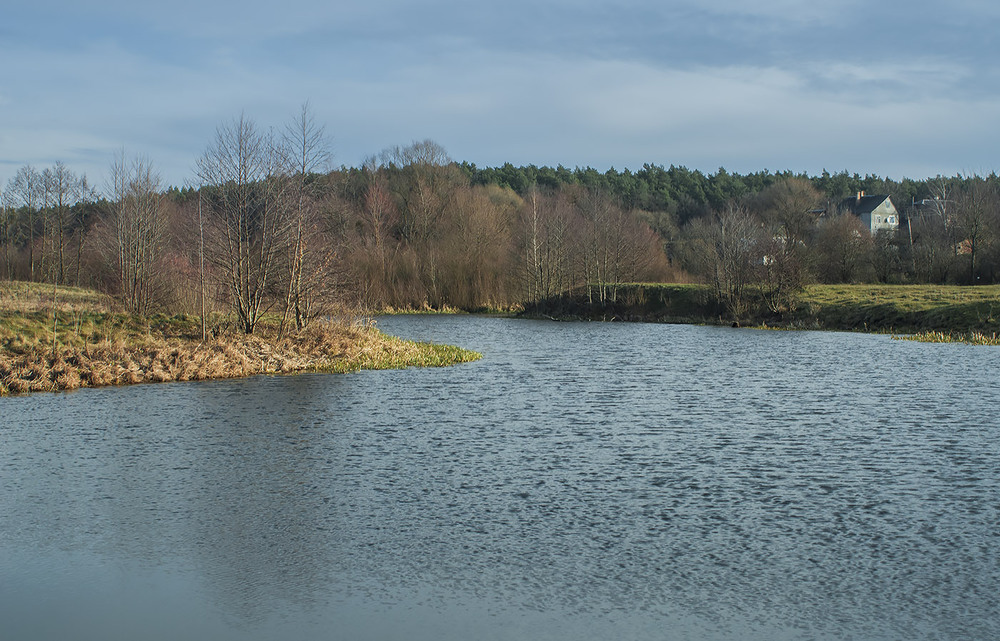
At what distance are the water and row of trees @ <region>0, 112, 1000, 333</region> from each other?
29.2 ft

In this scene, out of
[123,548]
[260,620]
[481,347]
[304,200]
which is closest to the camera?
[260,620]

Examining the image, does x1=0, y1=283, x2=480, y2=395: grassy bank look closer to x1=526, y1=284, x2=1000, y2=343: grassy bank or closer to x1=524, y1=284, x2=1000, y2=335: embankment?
x1=526, y1=284, x2=1000, y2=343: grassy bank

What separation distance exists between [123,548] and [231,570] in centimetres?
152

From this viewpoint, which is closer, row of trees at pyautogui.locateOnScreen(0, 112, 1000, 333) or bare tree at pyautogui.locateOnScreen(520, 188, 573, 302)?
row of trees at pyautogui.locateOnScreen(0, 112, 1000, 333)

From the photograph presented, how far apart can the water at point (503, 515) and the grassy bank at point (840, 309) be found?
727 inches

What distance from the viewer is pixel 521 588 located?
7.75 m

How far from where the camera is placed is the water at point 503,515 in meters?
7.13

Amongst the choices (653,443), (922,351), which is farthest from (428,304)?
(653,443)

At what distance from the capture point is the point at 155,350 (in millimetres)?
23359

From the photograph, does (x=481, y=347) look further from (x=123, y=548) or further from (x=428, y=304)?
(x=428, y=304)

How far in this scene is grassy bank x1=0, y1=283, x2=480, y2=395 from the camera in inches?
844

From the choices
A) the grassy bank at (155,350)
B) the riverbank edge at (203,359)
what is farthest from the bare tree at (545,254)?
the riverbank edge at (203,359)

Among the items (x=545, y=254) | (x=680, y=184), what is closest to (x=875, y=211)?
(x=680, y=184)

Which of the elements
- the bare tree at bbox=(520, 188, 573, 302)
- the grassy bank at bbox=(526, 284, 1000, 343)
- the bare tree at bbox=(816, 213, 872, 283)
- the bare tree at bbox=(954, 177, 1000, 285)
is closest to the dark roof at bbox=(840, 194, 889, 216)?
the bare tree at bbox=(954, 177, 1000, 285)
